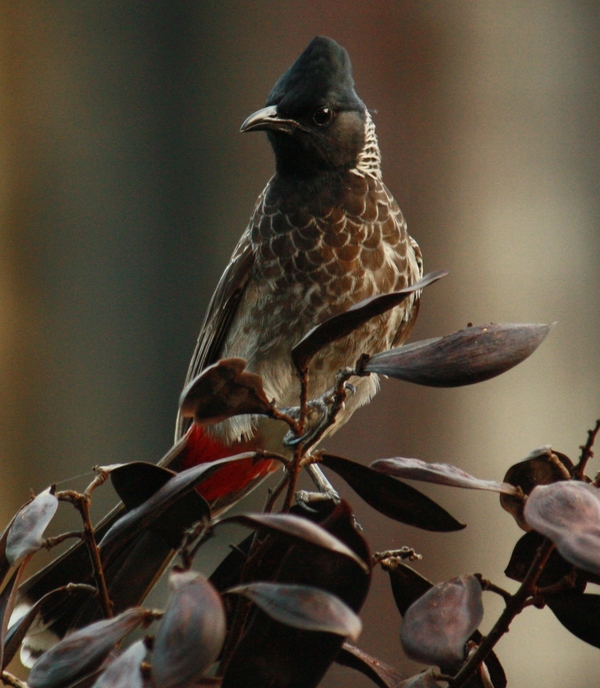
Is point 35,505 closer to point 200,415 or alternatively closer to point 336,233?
point 200,415

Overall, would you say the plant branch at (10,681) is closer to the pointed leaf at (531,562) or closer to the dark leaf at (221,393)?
the dark leaf at (221,393)

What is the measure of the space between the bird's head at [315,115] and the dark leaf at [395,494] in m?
1.02

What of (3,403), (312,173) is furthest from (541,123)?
(3,403)

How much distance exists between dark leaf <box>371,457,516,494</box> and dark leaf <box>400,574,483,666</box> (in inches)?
3.3

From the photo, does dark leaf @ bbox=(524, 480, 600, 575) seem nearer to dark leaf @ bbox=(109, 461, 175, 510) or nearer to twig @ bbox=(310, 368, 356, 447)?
twig @ bbox=(310, 368, 356, 447)

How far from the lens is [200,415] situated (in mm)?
729

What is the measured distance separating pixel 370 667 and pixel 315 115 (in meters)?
1.25

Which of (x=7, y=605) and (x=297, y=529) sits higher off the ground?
(x=297, y=529)

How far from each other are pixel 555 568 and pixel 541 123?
3.22 meters

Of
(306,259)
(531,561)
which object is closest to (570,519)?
(531,561)

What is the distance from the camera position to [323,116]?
1.85 metres

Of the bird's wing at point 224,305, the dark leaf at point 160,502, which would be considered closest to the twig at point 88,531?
the dark leaf at point 160,502

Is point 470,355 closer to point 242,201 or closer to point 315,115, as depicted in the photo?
point 315,115

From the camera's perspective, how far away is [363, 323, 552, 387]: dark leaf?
2.30 feet
